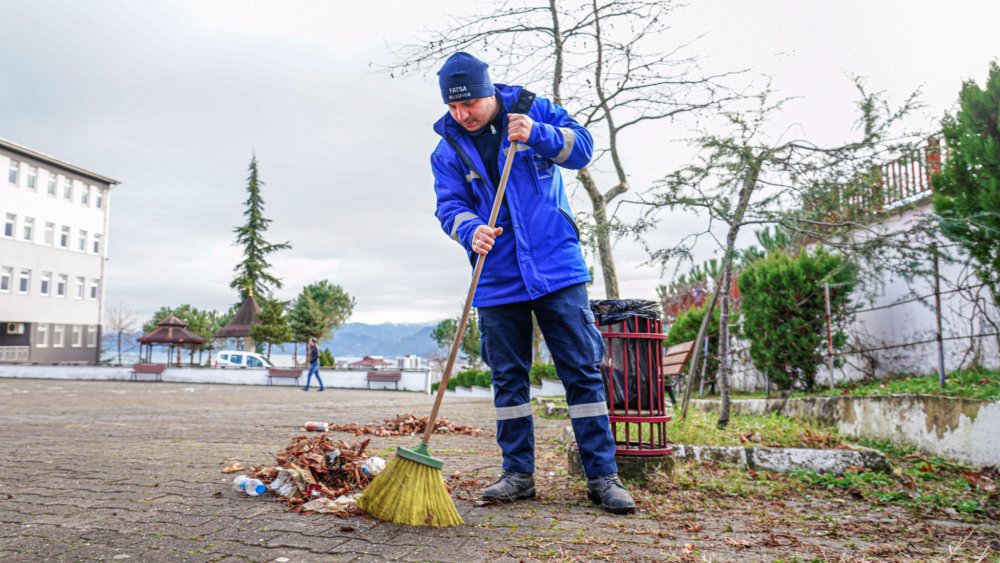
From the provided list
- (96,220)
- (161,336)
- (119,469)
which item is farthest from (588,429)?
(96,220)

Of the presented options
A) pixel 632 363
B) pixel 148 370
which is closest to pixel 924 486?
pixel 632 363

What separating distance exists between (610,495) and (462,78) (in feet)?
7.19

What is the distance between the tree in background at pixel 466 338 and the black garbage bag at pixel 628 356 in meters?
36.9

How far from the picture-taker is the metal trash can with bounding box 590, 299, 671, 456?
4.15 meters

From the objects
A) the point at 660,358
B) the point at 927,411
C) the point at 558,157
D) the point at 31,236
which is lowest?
the point at 927,411

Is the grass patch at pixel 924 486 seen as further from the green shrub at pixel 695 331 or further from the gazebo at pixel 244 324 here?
the gazebo at pixel 244 324

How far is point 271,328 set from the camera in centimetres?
4747

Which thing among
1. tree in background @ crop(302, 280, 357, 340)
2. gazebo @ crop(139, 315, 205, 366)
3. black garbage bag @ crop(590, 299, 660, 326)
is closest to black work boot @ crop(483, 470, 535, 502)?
black garbage bag @ crop(590, 299, 660, 326)

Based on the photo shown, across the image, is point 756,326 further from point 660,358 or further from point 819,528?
point 819,528

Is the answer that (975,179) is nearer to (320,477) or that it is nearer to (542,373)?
(320,477)

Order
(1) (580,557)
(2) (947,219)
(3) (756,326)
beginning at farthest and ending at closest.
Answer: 1. (3) (756,326)
2. (2) (947,219)
3. (1) (580,557)

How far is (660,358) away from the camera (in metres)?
4.21

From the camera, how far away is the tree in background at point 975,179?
5.29 metres

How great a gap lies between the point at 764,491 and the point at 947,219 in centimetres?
300
